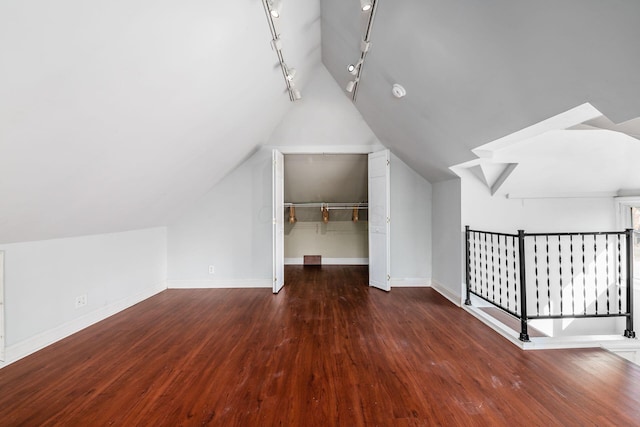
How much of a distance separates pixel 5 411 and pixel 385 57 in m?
3.78

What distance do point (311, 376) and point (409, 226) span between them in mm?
2937

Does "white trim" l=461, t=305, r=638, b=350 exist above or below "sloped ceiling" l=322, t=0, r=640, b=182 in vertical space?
below

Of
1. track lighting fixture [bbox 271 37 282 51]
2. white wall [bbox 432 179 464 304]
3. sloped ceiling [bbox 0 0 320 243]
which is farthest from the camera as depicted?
white wall [bbox 432 179 464 304]

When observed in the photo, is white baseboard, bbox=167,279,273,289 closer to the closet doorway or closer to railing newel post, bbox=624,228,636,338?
the closet doorway

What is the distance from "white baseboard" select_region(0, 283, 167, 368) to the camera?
2.13 meters

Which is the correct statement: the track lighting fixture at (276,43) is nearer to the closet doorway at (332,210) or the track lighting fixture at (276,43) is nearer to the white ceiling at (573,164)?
the closet doorway at (332,210)

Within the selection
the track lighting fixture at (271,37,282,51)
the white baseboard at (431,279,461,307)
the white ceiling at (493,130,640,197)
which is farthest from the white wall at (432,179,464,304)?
the track lighting fixture at (271,37,282,51)

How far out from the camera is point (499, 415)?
1527 mm

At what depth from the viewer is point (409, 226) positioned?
13.9ft

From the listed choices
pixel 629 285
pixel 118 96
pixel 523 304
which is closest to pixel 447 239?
pixel 523 304

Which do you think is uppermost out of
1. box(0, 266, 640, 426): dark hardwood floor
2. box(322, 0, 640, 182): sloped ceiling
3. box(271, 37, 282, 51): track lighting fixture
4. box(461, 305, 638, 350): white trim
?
box(271, 37, 282, 51): track lighting fixture

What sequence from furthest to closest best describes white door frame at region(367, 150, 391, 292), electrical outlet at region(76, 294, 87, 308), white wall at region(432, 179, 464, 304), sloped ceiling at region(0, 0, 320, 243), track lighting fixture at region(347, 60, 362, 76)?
white door frame at region(367, 150, 391, 292), white wall at region(432, 179, 464, 304), electrical outlet at region(76, 294, 87, 308), track lighting fixture at region(347, 60, 362, 76), sloped ceiling at region(0, 0, 320, 243)

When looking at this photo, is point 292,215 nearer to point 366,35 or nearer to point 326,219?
point 326,219

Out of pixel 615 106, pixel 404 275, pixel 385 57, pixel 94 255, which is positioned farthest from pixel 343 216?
pixel 615 106
